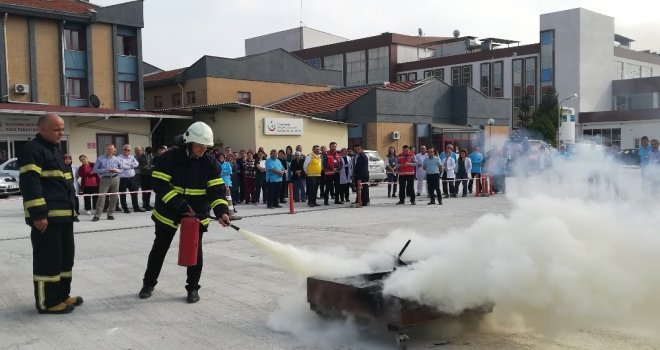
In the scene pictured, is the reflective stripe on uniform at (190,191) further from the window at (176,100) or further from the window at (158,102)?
the window at (158,102)

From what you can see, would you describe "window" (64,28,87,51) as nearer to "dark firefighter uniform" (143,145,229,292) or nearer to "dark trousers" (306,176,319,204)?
"dark trousers" (306,176,319,204)

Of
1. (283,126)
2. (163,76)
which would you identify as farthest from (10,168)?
(163,76)

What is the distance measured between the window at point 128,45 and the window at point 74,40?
93.3 inches

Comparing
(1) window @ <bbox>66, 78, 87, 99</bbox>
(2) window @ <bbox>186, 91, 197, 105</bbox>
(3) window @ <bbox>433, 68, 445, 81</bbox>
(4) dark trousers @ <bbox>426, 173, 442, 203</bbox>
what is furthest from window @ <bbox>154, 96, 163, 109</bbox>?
(3) window @ <bbox>433, 68, 445, 81</bbox>

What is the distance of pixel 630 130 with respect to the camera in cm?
1399

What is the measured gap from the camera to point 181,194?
19.9 ft

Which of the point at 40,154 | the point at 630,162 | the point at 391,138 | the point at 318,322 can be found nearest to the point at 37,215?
the point at 40,154

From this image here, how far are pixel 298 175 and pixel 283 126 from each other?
1285 centimetres

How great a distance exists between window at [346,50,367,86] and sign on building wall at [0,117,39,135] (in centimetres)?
4231

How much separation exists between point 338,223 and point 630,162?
238 inches

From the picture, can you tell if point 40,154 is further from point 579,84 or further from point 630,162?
point 579,84

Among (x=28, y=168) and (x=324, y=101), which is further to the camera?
(x=324, y=101)

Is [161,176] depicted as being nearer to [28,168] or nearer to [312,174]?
[28,168]

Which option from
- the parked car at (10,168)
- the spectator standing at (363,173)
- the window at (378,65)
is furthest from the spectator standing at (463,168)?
the window at (378,65)
